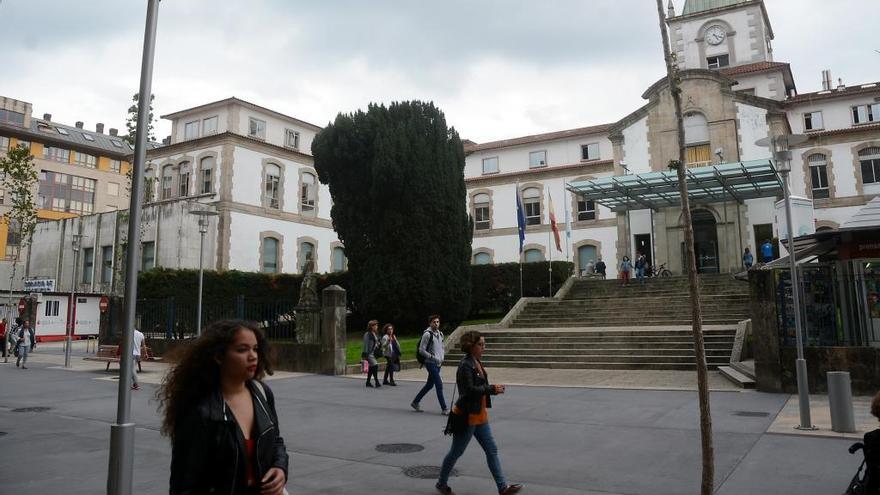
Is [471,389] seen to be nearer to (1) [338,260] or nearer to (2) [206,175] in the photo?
A: (2) [206,175]

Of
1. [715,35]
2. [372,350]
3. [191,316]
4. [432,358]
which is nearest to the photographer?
[432,358]

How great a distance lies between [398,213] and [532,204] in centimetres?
2072

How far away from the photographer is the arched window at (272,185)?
38375 millimetres

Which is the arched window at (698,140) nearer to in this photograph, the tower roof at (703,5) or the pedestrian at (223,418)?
the tower roof at (703,5)

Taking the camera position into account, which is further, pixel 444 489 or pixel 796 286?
pixel 796 286

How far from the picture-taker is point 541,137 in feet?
146

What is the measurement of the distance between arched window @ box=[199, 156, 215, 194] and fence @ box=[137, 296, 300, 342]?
1470cm

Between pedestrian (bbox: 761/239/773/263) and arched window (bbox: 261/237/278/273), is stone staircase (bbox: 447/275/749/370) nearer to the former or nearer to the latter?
pedestrian (bbox: 761/239/773/263)

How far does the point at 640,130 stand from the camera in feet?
113

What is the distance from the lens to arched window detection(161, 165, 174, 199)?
3891 cm

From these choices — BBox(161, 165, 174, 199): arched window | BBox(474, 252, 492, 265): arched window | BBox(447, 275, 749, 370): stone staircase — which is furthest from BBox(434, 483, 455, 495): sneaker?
BBox(474, 252, 492, 265): arched window

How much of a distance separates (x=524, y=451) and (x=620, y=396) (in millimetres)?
5374

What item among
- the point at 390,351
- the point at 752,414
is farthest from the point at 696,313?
the point at 390,351

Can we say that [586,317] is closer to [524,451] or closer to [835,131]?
[524,451]
